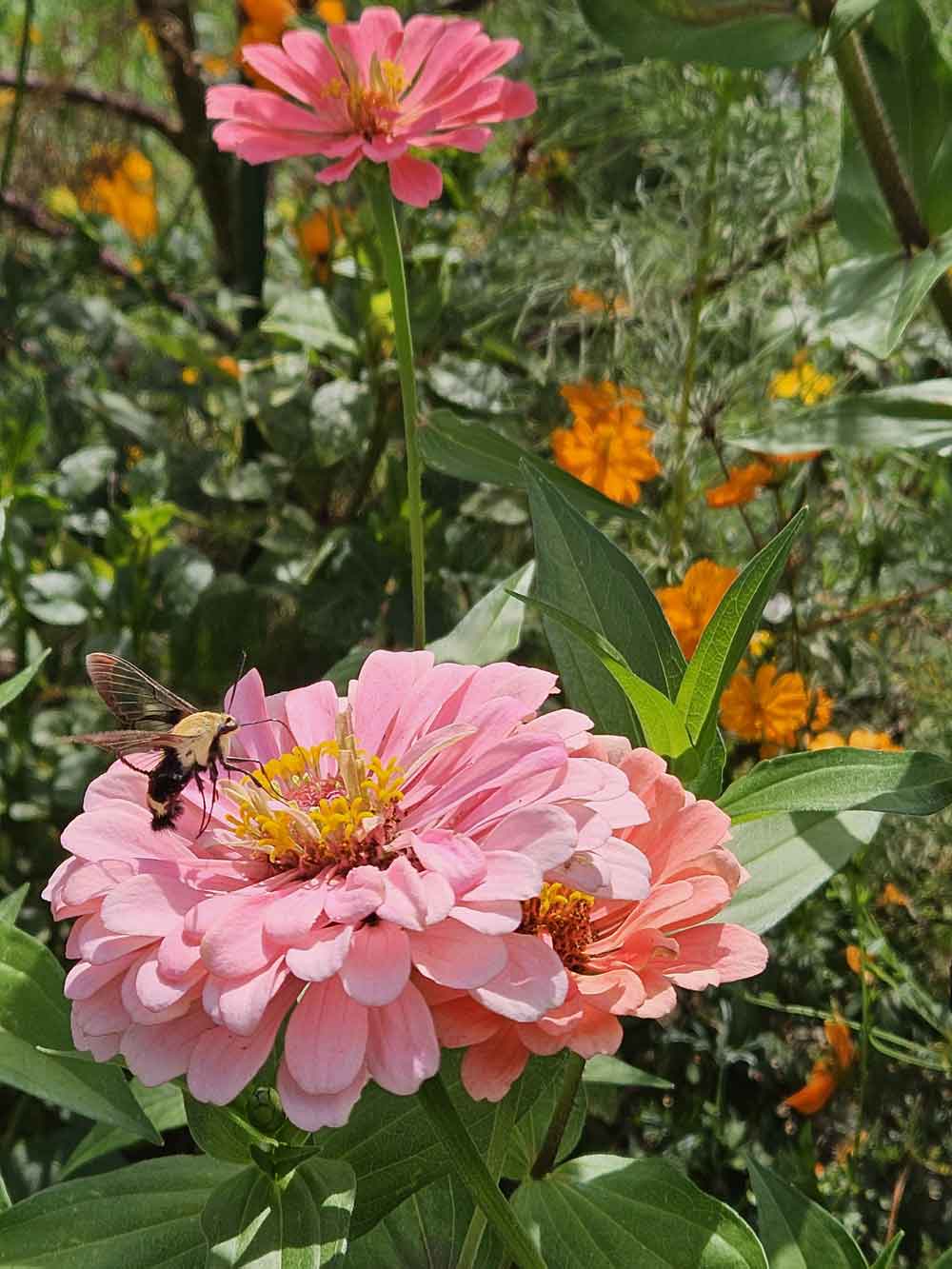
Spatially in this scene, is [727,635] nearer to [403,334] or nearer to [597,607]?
[597,607]

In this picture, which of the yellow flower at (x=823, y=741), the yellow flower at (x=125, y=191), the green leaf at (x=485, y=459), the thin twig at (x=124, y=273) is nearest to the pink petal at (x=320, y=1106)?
the green leaf at (x=485, y=459)

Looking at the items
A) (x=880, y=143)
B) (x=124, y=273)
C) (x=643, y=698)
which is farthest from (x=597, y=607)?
(x=124, y=273)

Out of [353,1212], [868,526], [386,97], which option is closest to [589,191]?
[868,526]

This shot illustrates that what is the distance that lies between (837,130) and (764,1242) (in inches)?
29.7

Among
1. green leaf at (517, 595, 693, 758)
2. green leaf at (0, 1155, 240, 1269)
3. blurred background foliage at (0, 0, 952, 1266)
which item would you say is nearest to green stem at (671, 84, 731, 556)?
blurred background foliage at (0, 0, 952, 1266)

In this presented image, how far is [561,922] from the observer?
38 centimetres

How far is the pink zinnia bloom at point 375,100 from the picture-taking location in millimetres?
571

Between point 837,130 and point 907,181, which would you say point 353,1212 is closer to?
point 907,181

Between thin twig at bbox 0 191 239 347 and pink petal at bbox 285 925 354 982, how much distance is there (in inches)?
34.2

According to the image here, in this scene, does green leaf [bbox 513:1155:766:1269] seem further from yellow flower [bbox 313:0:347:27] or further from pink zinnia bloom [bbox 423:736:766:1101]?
yellow flower [bbox 313:0:347:27]

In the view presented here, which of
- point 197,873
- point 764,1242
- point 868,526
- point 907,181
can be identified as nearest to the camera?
point 197,873

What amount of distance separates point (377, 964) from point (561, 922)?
0.32ft

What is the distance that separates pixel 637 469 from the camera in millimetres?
792

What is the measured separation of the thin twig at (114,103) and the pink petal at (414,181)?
27.2 inches
